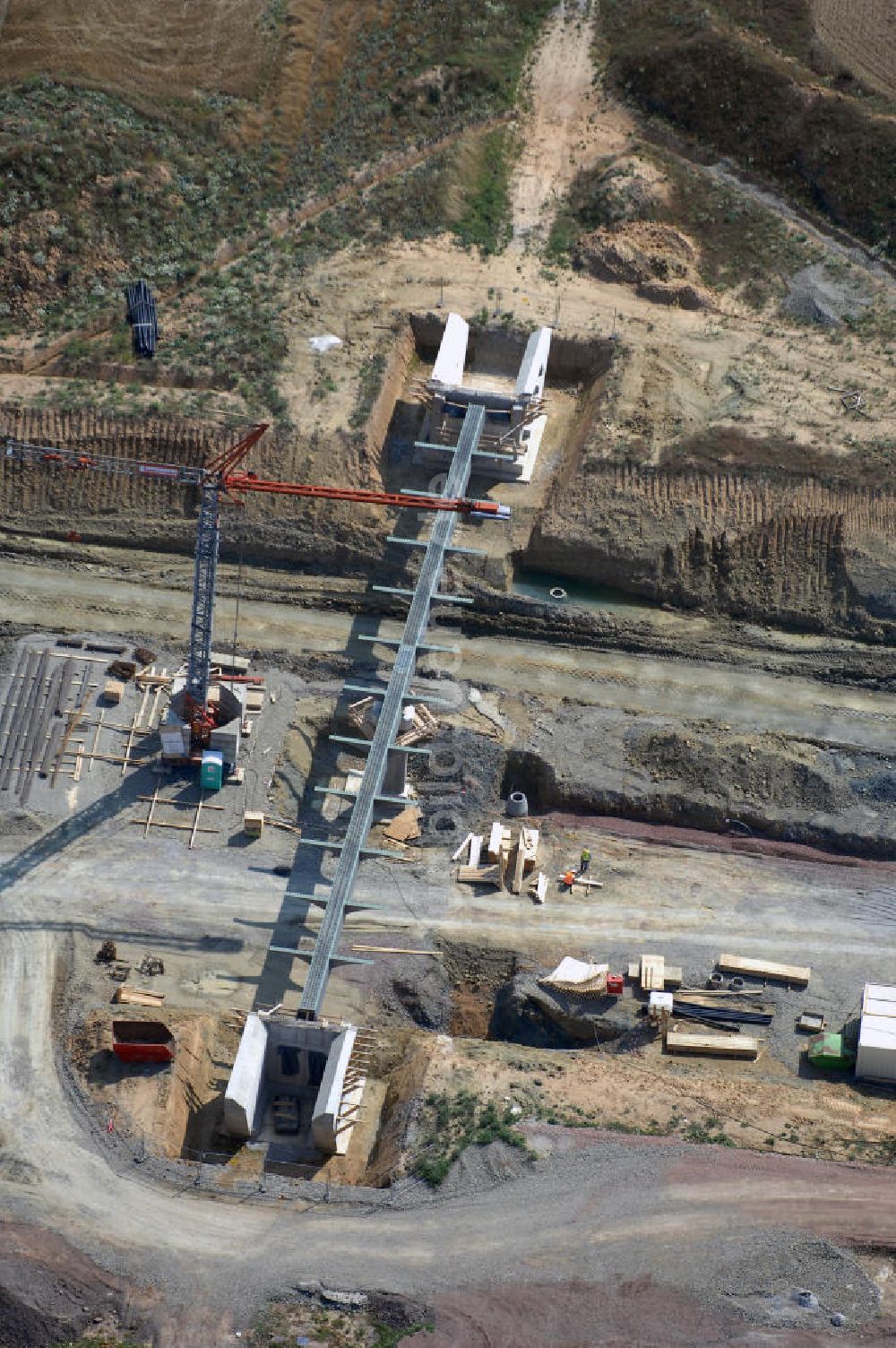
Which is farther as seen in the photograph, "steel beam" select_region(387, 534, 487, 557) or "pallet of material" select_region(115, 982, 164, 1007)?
"steel beam" select_region(387, 534, 487, 557)

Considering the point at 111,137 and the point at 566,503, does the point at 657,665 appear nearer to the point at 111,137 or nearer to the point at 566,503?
the point at 566,503

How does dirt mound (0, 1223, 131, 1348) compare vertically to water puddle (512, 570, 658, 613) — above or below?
below

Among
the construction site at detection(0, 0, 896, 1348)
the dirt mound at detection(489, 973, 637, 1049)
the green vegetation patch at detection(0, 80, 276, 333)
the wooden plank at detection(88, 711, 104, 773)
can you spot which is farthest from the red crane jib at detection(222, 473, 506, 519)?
the green vegetation patch at detection(0, 80, 276, 333)

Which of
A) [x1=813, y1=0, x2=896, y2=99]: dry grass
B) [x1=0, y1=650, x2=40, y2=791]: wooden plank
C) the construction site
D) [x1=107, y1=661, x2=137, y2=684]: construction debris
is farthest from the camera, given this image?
[x1=813, y1=0, x2=896, y2=99]: dry grass

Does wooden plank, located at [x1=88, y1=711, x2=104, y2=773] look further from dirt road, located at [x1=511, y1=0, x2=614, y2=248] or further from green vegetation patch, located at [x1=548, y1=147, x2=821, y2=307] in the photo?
green vegetation patch, located at [x1=548, y1=147, x2=821, y2=307]

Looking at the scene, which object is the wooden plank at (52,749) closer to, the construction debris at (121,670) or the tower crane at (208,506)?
the construction debris at (121,670)
